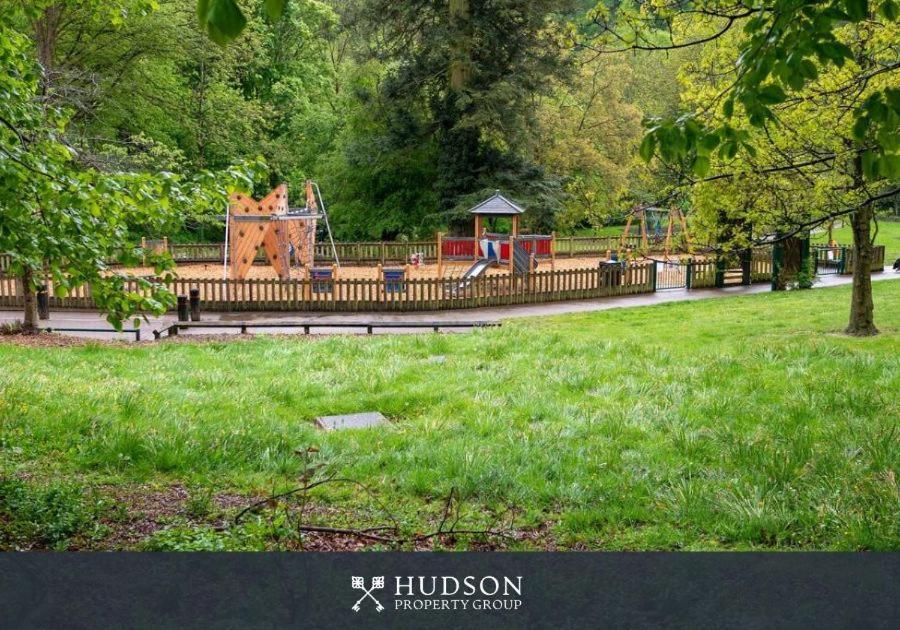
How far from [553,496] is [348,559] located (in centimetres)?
171

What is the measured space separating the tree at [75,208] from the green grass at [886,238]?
35.8 m

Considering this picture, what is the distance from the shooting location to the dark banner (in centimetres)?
348

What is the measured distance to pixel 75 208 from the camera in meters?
5.48

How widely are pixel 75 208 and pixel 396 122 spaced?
33418mm

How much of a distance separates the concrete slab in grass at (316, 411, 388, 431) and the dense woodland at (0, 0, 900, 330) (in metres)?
2.25

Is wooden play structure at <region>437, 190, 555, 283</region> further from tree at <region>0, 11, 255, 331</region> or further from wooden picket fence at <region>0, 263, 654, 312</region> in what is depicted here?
tree at <region>0, 11, 255, 331</region>

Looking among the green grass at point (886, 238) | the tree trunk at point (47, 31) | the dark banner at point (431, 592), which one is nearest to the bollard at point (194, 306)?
the tree trunk at point (47, 31)

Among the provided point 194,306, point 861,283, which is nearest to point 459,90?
point 194,306

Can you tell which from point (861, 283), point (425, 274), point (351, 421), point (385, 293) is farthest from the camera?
point (425, 274)

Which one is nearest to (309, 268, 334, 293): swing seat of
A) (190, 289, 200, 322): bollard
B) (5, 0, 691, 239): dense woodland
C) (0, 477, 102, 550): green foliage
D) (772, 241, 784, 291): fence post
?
(190, 289, 200, 322): bollard

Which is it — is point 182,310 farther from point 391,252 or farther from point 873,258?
point 873,258

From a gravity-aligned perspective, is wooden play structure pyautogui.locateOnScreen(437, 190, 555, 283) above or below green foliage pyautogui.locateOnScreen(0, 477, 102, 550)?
above

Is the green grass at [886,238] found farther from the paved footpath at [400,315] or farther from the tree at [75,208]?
the tree at [75,208]

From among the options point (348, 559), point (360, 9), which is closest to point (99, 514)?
point (348, 559)
